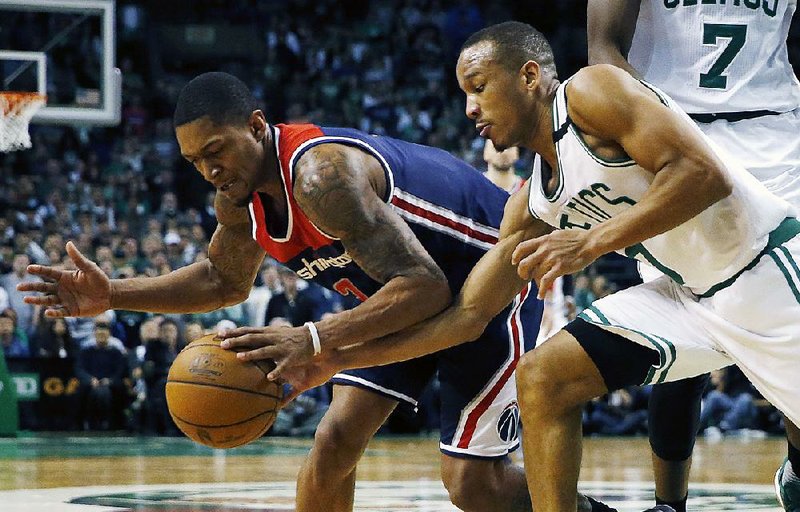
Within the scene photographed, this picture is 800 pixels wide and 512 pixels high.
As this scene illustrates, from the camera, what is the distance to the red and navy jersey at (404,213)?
4195 mm

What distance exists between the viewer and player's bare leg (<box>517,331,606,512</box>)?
11.6 feet

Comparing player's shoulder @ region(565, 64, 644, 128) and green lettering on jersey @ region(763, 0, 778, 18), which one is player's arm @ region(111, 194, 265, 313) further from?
green lettering on jersey @ region(763, 0, 778, 18)

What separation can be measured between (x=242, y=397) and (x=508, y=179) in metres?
5.03

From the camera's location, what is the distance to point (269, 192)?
421 cm

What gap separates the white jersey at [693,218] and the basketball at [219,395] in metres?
1.10

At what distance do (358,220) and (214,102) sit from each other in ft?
2.11

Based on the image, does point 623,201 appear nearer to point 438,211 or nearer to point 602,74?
point 602,74

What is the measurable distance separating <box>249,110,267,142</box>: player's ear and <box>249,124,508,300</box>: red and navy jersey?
0.08 meters

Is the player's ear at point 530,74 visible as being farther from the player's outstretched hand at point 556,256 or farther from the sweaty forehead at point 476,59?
the player's outstretched hand at point 556,256

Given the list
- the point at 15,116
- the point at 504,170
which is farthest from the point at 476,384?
the point at 15,116

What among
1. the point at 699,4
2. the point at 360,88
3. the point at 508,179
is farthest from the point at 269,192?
the point at 360,88

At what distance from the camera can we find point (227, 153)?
159 inches

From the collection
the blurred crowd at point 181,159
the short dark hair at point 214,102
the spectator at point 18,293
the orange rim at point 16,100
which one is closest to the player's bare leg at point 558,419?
the short dark hair at point 214,102

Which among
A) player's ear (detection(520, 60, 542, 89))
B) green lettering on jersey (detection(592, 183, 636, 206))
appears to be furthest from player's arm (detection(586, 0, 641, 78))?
green lettering on jersey (detection(592, 183, 636, 206))
